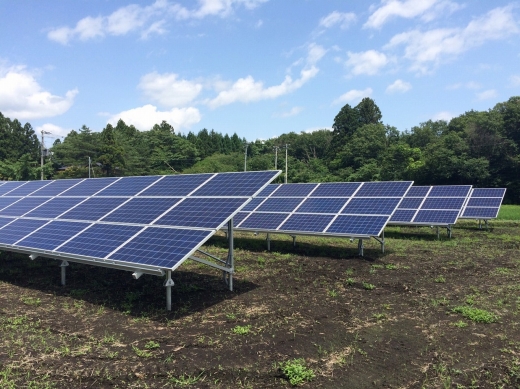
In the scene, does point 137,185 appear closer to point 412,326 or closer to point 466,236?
point 412,326

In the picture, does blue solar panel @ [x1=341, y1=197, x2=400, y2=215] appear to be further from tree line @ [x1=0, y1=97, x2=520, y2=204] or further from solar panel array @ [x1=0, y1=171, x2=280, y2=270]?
tree line @ [x1=0, y1=97, x2=520, y2=204]

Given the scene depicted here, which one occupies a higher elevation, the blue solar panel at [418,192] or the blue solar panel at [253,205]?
the blue solar panel at [418,192]

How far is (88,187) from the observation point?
16.4 metres

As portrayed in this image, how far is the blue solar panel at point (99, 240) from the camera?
9.58m

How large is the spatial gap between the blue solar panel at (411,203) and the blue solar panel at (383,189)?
444 centimetres

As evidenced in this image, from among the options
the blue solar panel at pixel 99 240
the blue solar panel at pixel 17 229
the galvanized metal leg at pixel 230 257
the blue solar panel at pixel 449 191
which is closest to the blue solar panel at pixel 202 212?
the galvanized metal leg at pixel 230 257

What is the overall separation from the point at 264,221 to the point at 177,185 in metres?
5.50

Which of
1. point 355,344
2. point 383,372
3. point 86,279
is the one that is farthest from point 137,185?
point 383,372

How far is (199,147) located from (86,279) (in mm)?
78184

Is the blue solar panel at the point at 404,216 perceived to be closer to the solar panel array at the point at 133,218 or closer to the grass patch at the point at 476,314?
the solar panel array at the point at 133,218

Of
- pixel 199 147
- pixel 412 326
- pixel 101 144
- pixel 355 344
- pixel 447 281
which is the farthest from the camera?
pixel 199 147

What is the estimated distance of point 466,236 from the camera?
2202cm

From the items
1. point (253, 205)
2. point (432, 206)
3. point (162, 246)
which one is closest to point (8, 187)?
point (253, 205)

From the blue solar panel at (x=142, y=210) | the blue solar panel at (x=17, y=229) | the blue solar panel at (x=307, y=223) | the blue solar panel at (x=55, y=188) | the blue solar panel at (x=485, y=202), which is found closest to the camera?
the blue solar panel at (x=142, y=210)
